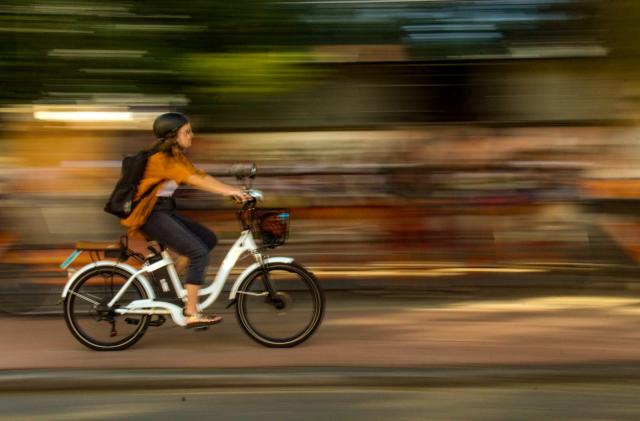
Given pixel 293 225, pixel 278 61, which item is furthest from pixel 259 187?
pixel 278 61

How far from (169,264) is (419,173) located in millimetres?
3326

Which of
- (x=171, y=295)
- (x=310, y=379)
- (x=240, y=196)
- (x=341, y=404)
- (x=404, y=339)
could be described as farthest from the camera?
(x=404, y=339)

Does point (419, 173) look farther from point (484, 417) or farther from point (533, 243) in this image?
point (484, 417)

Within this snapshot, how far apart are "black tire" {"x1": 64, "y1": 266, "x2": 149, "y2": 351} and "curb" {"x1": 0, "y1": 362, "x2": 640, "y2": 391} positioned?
1019 millimetres

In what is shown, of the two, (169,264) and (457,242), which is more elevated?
(457,242)

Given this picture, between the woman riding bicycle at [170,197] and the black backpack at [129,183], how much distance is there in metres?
0.03

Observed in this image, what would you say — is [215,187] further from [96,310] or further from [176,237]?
[96,310]

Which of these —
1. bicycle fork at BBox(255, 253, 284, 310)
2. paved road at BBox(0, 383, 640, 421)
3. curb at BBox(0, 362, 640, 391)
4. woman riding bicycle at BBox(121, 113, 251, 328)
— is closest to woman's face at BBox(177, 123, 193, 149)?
woman riding bicycle at BBox(121, 113, 251, 328)

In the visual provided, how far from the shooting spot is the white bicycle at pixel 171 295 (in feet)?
21.6

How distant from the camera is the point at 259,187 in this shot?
914cm

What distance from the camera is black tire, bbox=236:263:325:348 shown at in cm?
657

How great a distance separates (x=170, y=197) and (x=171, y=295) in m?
0.69

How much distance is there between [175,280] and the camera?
6.66 meters

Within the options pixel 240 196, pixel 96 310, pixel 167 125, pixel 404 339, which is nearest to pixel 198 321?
pixel 96 310
